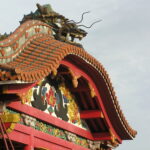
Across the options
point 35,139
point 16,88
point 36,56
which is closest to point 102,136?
point 35,139

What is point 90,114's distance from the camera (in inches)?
521

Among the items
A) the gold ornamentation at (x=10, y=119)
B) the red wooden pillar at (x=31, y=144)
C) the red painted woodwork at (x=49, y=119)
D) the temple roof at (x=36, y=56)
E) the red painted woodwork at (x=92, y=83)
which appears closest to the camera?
the gold ornamentation at (x=10, y=119)

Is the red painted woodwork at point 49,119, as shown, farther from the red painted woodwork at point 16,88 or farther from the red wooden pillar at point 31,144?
the red painted woodwork at point 16,88

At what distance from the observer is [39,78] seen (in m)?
9.62

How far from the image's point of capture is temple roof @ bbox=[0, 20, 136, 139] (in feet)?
30.2

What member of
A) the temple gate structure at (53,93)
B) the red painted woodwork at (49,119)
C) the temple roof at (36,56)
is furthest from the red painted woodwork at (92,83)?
the red painted woodwork at (49,119)

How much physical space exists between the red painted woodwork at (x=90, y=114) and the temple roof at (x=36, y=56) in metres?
0.69

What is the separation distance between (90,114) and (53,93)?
1735mm

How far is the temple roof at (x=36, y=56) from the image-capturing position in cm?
920

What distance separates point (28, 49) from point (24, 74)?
178 cm

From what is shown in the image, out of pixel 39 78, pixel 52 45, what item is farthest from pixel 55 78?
pixel 39 78

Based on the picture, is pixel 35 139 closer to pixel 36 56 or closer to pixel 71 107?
pixel 36 56

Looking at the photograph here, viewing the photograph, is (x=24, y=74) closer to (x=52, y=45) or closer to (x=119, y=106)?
(x=52, y=45)

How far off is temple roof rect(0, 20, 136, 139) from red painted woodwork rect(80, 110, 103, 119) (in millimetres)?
694
